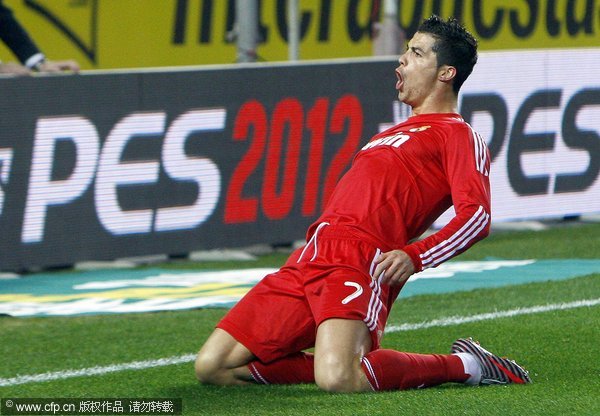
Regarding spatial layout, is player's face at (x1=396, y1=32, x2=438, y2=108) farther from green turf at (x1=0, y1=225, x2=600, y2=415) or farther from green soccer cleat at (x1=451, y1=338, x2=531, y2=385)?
green turf at (x1=0, y1=225, x2=600, y2=415)

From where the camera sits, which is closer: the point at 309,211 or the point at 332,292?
the point at 332,292

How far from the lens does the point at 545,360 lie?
694cm

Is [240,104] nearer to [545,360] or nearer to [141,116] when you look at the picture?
[141,116]

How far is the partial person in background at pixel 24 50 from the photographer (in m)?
10.4

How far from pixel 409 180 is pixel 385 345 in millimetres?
1477

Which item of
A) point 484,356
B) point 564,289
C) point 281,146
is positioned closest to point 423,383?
point 484,356

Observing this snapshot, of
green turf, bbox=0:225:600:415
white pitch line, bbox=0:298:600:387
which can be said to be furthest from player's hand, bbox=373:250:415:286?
white pitch line, bbox=0:298:600:387

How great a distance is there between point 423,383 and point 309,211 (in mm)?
5362

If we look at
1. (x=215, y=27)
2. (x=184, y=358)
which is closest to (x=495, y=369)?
(x=184, y=358)

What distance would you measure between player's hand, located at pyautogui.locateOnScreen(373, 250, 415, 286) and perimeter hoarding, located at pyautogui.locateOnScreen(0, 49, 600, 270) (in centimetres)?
469

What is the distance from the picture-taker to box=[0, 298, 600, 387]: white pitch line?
6.72 metres

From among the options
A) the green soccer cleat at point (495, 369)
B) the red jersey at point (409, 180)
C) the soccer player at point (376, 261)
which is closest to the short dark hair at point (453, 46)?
the soccer player at point (376, 261)

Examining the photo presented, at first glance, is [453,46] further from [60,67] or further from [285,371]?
[60,67]

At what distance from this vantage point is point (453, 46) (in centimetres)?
633
